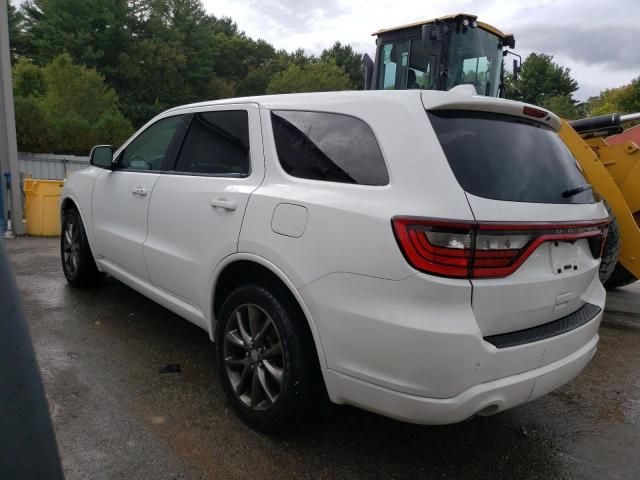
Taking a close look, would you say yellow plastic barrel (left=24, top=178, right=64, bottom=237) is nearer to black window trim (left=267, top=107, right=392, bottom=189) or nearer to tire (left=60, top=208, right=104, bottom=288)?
tire (left=60, top=208, right=104, bottom=288)

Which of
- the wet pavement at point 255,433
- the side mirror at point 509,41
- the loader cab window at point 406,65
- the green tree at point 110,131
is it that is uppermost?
the side mirror at point 509,41

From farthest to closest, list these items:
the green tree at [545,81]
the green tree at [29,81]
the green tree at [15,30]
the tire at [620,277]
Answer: the green tree at [545,81]
the green tree at [15,30]
the green tree at [29,81]
the tire at [620,277]

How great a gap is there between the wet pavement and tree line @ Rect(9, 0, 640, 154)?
804 inches

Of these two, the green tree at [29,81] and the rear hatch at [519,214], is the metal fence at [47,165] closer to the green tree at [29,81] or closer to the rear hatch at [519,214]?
the green tree at [29,81]

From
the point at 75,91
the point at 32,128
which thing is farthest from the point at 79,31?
the point at 32,128

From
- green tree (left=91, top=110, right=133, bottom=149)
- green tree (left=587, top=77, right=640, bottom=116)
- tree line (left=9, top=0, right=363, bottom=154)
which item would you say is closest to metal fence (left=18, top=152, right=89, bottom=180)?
tree line (left=9, top=0, right=363, bottom=154)

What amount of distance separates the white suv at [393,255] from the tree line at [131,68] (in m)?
21.2

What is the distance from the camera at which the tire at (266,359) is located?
7.60ft

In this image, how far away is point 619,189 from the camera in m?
5.06

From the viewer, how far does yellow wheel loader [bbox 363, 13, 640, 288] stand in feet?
15.9

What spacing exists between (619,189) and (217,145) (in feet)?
13.7

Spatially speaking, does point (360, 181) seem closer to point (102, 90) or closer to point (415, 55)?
point (415, 55)

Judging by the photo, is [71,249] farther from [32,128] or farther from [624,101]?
[624,101]

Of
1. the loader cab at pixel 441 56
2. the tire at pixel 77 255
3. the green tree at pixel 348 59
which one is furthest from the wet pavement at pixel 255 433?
the green tree at pixel 348 59
